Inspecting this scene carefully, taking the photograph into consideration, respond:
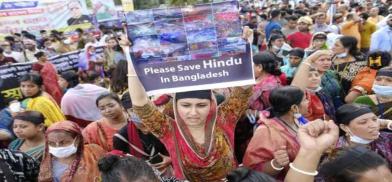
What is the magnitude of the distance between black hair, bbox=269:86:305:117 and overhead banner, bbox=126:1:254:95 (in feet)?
1.93

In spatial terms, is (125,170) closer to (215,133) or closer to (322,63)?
(215,133)

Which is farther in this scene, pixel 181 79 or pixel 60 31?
pixel 60 31

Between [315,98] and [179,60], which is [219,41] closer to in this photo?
[179,60]

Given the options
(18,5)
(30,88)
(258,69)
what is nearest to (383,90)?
(258,69)

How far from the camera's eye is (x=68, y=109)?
4023 millimetres

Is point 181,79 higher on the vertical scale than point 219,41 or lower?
lower

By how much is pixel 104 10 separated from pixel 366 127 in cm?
990

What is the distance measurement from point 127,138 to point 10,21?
337 inches

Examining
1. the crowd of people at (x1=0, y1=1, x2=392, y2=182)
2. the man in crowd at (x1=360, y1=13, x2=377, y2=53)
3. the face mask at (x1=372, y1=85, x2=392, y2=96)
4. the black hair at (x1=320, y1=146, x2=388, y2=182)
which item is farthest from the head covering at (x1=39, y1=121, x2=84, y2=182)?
the man in crowd at (x1=360, y1=13, x2=377, y2=53)

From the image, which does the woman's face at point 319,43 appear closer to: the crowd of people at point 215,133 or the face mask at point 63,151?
the crowd of people at point 215,133

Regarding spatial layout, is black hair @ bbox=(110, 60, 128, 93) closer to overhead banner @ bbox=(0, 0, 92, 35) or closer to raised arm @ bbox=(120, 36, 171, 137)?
raised arm @ bbox=(120, 36, 171, 137)

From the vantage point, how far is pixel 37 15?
10062mm

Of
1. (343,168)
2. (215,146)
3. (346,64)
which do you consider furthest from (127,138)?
(346,64)

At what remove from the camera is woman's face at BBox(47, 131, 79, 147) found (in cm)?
252
